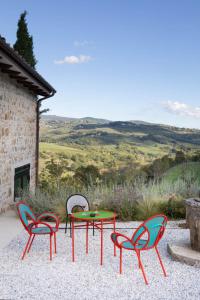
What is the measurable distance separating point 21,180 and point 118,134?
2578cm

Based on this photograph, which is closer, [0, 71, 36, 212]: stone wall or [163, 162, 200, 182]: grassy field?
[0, 71, 36, 212]: stone wall

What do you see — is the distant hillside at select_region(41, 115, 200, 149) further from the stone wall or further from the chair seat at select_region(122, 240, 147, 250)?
the chair seat at select_region(122, 240, 147, 250)

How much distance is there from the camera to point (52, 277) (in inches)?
217

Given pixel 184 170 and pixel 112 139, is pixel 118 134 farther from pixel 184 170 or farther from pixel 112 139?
pixel 184 170

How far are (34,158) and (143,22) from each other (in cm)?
820

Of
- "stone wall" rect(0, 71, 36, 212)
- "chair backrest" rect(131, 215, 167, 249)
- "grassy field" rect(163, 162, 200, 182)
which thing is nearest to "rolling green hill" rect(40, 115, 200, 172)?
"grassy field" rect(163, 162, 200, 182)

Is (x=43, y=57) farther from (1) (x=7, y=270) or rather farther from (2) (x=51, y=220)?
(1) (x=7, y=270)

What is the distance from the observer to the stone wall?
1001 cm

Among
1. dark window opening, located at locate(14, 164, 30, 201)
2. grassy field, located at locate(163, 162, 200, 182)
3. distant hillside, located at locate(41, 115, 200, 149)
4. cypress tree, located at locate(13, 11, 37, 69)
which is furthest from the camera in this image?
distant hillside, located at locate(41, 115, 200, 149)

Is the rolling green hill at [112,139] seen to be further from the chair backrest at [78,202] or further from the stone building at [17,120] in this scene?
the chair backrest at [78,202]

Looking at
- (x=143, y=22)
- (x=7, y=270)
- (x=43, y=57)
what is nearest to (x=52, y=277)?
(x=7, y=270)

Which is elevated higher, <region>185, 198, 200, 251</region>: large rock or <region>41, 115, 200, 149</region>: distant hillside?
<region>41, 115, 200, 149</region>: distant hillside

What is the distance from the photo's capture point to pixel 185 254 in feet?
20.8

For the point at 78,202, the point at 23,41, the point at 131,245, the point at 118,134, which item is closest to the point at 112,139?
the point at 118,134
